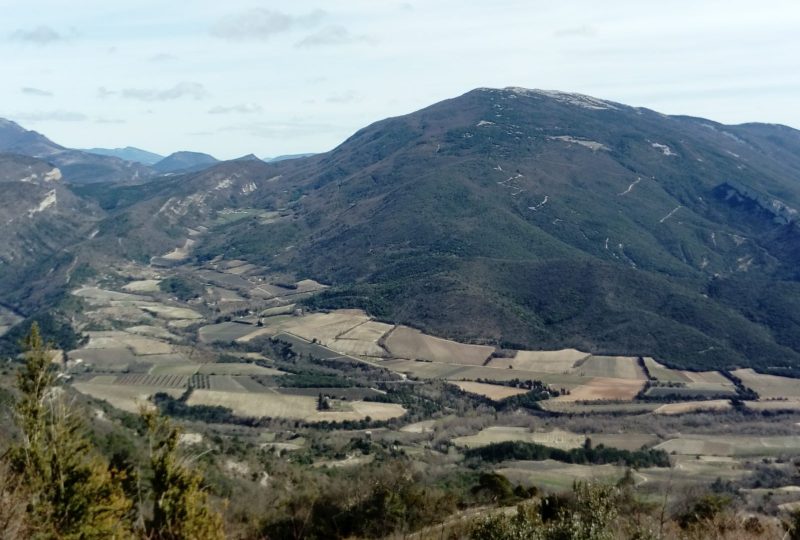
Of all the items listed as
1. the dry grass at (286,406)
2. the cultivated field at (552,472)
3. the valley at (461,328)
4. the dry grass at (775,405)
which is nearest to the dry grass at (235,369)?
the valley at (461,328)

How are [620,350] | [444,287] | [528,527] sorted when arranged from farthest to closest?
[444,287] → [620,350] → [528,527]

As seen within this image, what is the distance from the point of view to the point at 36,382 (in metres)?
21.3

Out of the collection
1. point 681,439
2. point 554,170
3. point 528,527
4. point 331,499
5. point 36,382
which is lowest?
point 681,439

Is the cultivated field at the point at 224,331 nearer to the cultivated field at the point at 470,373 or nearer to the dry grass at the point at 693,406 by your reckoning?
the cultivated field at the point at 470,373

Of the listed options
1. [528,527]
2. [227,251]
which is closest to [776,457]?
[528,527]

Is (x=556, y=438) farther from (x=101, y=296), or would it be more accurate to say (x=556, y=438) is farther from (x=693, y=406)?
(x=101, y=296)

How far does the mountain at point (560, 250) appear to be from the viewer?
104 meters

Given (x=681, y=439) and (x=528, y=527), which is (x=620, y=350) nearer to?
(x=681, y=439)

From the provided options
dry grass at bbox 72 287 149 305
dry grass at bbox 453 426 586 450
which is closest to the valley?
dry grass at bbox 453 426 586 450

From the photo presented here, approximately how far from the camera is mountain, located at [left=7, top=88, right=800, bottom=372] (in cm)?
10431

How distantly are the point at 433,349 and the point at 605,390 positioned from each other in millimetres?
25997

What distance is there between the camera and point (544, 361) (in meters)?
93.9

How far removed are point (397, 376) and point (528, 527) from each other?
67119mm

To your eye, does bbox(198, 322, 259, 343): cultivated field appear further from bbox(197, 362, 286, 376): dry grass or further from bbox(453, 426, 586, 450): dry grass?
bbox(453, 426, 586, 450): dry grass
